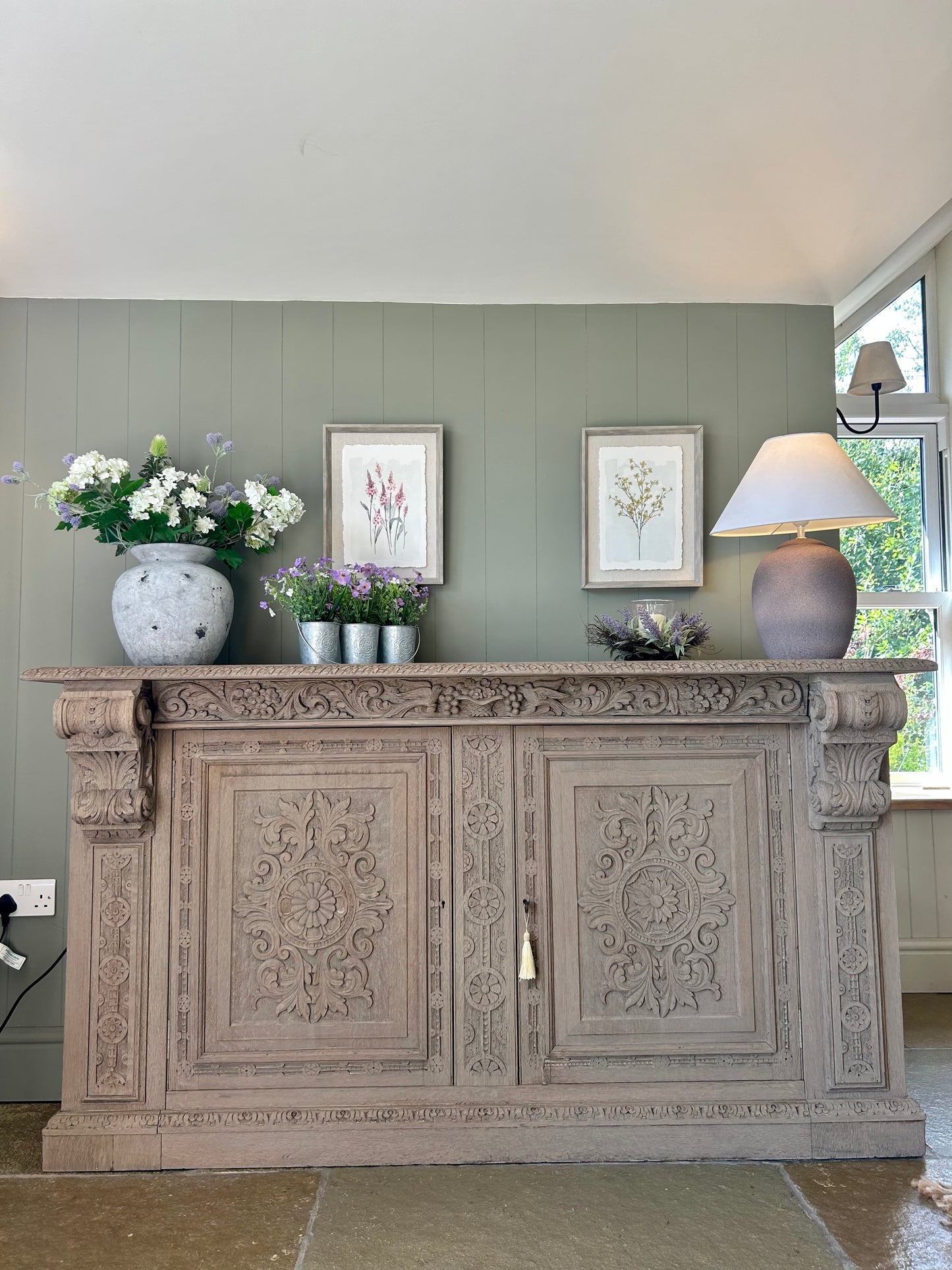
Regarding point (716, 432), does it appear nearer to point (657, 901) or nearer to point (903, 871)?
point (657, 901)

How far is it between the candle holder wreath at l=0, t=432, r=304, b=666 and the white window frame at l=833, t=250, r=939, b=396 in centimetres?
236

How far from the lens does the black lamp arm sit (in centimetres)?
322

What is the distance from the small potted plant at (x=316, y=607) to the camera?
2.13 meters

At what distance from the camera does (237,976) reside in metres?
2.04

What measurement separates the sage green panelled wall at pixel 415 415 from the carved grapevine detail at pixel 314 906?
53 centimetres

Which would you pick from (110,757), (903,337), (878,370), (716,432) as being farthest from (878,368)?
(110,757)

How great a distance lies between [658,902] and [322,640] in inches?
40.0

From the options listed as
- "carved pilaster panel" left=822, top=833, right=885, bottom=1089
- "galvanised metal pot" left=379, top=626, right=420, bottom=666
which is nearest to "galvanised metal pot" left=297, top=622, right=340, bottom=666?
"galvanised metal pot" left=379, top=626, right=420, bottom=666

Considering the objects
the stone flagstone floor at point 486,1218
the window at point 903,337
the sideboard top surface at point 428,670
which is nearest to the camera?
the stone flagstone floor at point 486,1218

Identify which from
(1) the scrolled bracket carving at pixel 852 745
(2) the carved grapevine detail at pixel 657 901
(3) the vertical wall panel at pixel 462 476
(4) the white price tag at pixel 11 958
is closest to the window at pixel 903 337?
(3) the vertical wall panel at pixel 462 476

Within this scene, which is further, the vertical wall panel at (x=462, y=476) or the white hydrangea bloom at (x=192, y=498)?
the vertical wall panel at (x=462, y=476)

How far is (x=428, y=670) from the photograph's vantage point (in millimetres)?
1956

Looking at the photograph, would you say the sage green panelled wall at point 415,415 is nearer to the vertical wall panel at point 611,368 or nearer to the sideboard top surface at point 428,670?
the vertical wall panel at point 611,368

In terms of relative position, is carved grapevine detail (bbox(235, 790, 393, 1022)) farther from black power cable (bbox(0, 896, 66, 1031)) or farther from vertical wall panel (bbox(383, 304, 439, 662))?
black power cable (bbox(0, 896, 66, 1031))
